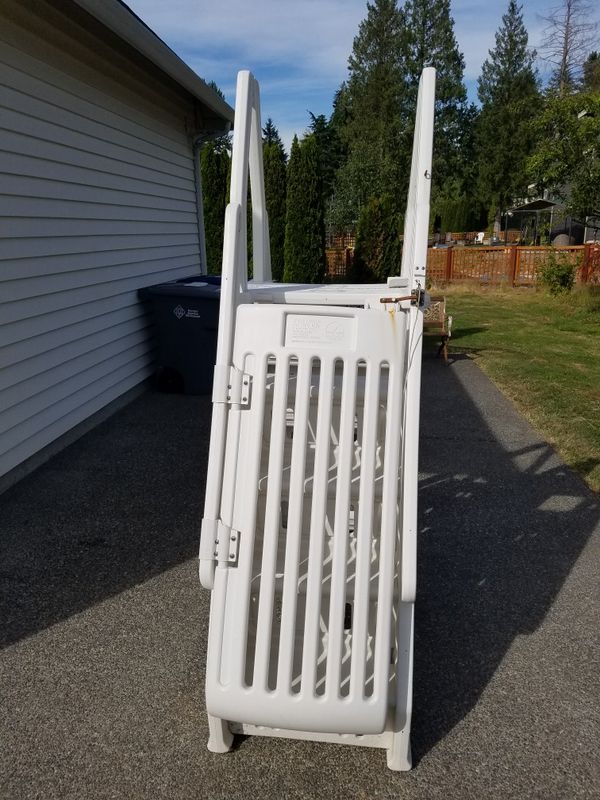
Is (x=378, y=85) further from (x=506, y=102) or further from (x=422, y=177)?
(x=422, y=177)

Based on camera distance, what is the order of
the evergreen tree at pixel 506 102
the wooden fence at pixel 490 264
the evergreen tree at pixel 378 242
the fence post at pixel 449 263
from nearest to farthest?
the evergreen tree at pixel 378 242 < the wooden fence at pixel 490 264 < the fence post at pixel 449 263 < the evergreen tree at pixel 506 102

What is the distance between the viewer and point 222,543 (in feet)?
7.22

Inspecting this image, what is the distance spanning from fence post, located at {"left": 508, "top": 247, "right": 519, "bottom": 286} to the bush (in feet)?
9.15

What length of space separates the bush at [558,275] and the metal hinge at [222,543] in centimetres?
1554

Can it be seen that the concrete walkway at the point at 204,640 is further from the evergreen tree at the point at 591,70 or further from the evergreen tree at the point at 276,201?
the evergreen tree at the point at 591,70

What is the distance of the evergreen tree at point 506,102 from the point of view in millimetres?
43969

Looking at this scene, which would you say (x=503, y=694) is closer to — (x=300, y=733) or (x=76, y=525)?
(x=300, y=733)

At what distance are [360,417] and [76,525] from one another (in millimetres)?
2215

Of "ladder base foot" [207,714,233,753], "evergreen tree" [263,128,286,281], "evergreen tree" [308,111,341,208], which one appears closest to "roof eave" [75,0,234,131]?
"ladder base foot" [207,714,233,753]

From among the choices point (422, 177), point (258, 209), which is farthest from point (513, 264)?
point (422, 177)

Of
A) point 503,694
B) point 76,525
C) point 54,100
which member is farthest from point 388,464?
point 54,100

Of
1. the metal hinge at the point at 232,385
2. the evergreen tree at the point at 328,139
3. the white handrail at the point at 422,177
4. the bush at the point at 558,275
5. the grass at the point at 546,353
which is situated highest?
the evergreen tree at the point at 328,139

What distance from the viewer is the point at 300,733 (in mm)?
2289

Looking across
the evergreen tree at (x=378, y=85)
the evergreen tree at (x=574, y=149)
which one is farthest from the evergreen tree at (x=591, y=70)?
the evergreen tree at (x=574, y=149)
